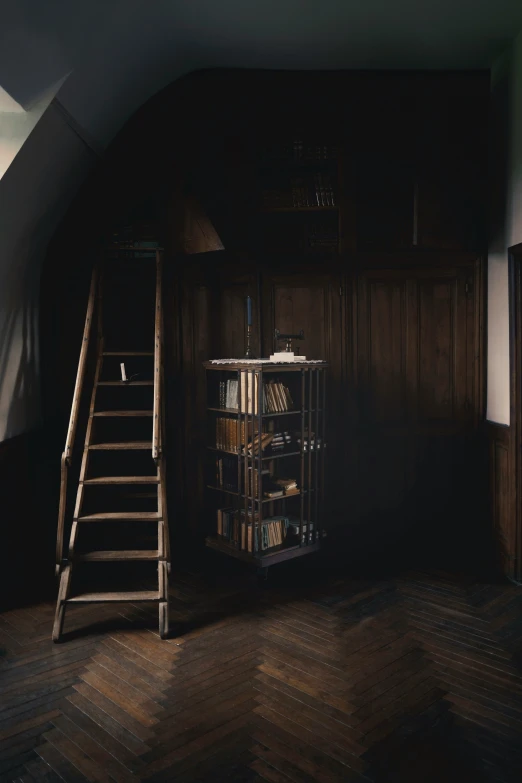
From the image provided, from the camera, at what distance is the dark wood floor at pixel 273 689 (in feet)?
8.41

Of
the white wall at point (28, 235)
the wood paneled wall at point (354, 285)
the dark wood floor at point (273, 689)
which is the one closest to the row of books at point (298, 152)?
the wood paneled wall at point (354, 285)

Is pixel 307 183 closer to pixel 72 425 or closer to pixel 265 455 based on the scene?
pixel 265 455

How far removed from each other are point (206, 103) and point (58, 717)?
14.8 feet

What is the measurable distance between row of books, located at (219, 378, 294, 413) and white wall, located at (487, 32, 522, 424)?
1647 mm

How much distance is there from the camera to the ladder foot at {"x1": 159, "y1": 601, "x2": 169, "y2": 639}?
145 inches

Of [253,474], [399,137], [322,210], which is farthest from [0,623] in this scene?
[399,137]

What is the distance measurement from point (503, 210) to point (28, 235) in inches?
141

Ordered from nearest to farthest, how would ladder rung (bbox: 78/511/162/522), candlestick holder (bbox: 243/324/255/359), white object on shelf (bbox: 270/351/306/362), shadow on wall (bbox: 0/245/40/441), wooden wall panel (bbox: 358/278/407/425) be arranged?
ladder rung (bbox: 78/511/162/522) < shadow on wall (bbox: 0/245/40/441) < white object on shelf (bbox: 270/351/306/362) < candlestick holder (bbox: 243/324/255/359) < wooden wall panel (bbox: 358/278/407/425)

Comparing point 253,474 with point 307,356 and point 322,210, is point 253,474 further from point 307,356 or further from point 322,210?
point 322,210

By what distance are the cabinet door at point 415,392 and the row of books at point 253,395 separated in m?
0.85

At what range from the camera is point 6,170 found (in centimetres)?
377

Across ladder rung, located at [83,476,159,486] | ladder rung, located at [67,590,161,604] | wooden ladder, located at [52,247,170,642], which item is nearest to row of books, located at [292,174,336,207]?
wooden ladder, located at [52,247,170,642]

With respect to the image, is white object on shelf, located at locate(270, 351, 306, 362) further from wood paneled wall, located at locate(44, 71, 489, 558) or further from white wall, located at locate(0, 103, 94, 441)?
white wall, located at locate(0, 103, 94, 441)

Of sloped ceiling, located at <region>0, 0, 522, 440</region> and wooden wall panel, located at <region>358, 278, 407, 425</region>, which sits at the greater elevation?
sloped ceiling, located at <region>0, 0, 522, 440</region>
